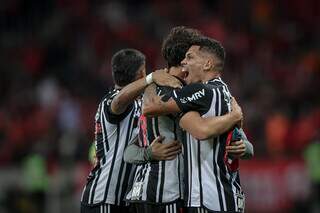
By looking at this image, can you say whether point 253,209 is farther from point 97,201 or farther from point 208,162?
point 208,162

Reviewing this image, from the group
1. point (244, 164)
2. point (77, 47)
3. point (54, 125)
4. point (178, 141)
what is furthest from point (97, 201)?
point (77, 47)

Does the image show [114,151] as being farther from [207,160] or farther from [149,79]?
[207,160]

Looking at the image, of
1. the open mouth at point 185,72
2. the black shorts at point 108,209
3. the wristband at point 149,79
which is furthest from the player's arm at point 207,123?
the black shorts at point 108,209

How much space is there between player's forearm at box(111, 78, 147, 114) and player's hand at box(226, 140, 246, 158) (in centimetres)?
75

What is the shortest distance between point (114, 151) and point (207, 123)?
1314mm

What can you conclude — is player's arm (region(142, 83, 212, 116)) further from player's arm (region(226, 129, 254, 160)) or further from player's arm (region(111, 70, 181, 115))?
player's arm (region(226, 129, 254, 160))

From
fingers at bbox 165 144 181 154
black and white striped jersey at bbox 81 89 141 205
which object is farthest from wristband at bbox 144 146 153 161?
black and white striped jersey at bbox 81 89 141 205

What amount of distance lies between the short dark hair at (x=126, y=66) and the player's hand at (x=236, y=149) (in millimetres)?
1187

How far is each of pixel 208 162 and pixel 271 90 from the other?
878 centimetres

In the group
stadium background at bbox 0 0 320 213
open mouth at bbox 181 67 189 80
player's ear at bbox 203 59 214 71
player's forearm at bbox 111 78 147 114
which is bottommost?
player's forearm at bbox 111 78 147 114

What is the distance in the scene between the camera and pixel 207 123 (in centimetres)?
671

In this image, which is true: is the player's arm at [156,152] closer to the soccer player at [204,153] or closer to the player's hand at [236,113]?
the soccer player at [204,153]

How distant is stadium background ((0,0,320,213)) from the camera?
13820 mm

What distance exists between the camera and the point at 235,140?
23.0 ft
